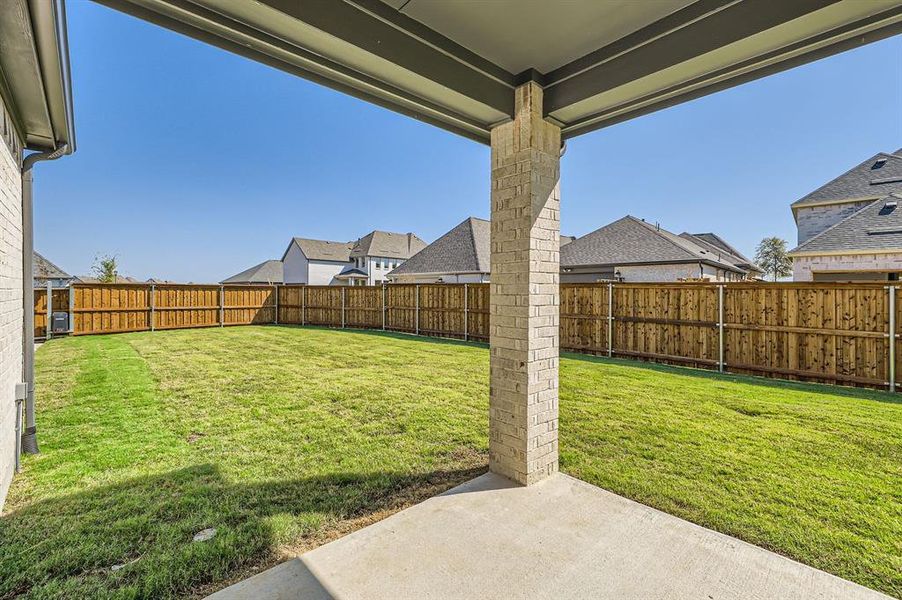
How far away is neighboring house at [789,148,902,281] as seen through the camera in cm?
1065

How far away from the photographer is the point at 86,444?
12.9 feet

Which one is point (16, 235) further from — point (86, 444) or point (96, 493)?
point (96, 493)

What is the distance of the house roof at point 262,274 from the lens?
42938 mm

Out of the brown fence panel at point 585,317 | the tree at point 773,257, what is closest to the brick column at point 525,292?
the brown fence panel at point 585,317

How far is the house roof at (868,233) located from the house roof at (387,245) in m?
31.0

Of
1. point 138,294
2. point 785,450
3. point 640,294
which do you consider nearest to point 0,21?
point 785,450

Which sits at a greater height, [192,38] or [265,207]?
[265,207]

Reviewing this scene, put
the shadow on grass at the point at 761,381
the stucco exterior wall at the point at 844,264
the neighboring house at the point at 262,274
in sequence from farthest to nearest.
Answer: the neighboring house at the point at 262,274 < the stucco exterior wall at the point at 844,264 < the shadow on grass at the point at 761,381

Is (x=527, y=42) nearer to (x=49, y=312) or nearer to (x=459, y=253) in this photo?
(x=49, y=312)

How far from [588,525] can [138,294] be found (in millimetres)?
16531

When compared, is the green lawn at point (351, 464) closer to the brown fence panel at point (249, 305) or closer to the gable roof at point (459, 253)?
the brown fence panel at point (249, 305)

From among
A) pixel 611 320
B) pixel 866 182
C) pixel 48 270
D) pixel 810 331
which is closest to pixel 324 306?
pixel 611 320

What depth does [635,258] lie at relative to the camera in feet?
55.1

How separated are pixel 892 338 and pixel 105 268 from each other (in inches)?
1305
